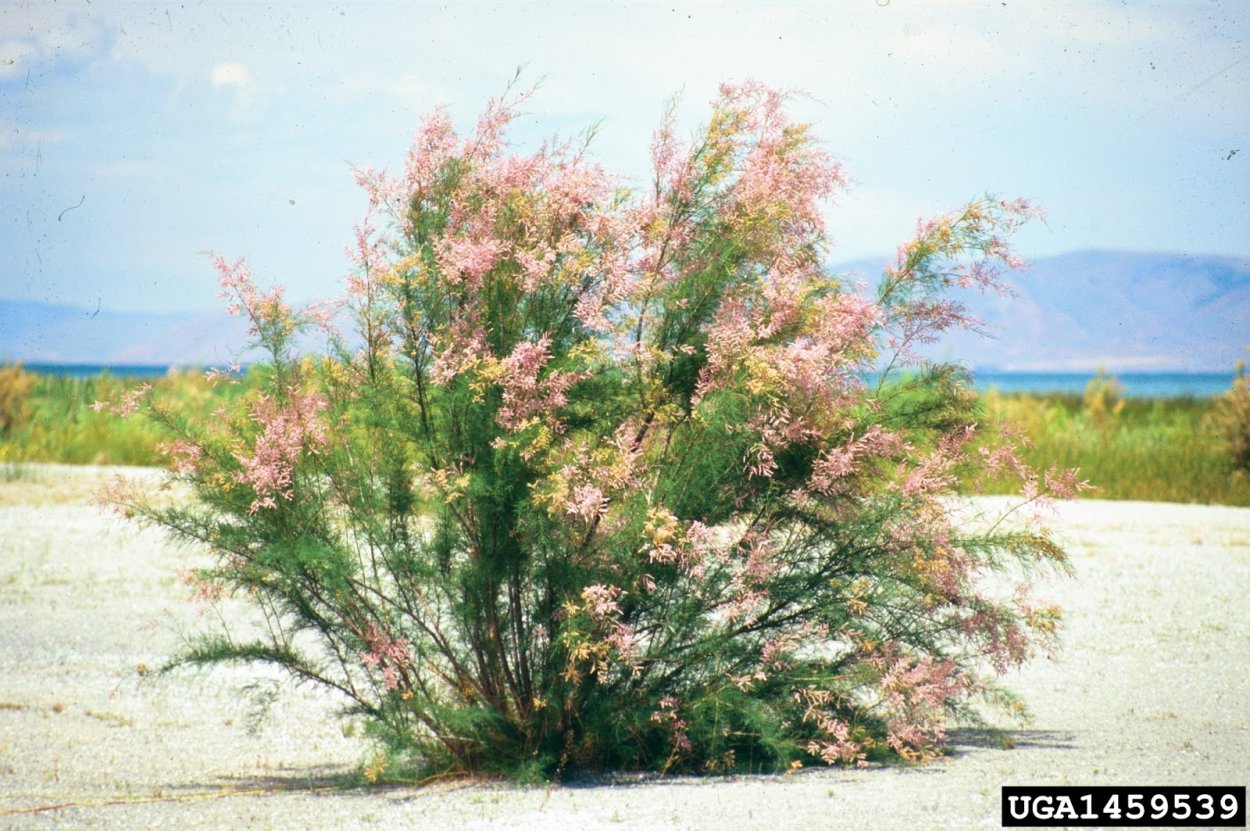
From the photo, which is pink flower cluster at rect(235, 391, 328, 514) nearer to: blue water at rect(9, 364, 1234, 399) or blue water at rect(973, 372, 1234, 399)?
blue water at rect(9, 364, 1234, 399)

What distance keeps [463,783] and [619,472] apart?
1.77 metres

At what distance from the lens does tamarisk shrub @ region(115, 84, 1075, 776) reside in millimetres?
5727

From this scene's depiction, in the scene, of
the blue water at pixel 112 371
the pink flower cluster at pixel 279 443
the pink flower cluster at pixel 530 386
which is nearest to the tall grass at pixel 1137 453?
the pink flower cluster at pixel 530 386

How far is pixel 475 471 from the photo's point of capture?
19.0 feet

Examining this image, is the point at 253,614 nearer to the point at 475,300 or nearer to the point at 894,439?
the point at 475,300

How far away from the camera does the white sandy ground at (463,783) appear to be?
210 inches

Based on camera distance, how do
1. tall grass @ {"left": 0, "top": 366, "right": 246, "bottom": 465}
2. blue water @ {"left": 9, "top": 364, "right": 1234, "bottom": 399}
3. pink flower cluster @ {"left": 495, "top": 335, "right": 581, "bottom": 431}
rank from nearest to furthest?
pink flower cluster @ {"left": 495, "top": 335, "right": 581, "bottom": 431}
tall grass @ {"left": 0, "top": 366, "right": 246, "bottom": 465}
blue water @ {"left": 9, "top": 364, "right": 1234, "bottom": 399}

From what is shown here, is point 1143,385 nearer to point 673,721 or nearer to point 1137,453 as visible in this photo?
point 1137,453

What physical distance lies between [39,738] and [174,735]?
30.0 inches

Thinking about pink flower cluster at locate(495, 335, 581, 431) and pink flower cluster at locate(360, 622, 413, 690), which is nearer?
pink flower cluster at locate(495, 335, 581, 431)

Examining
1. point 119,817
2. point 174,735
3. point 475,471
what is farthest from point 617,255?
point 174,735

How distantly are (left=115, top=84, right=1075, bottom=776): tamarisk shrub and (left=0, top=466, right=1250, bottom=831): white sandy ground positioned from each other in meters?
0.39

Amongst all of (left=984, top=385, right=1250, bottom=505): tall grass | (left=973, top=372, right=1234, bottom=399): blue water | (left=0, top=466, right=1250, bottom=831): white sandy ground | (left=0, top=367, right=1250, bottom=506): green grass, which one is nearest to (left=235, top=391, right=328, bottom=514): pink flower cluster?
(left=0, top=466, right=1250, bottom=831): white sandy ground

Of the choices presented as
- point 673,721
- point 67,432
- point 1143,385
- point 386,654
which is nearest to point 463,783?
point 386,654
